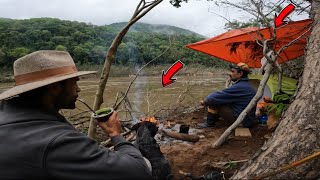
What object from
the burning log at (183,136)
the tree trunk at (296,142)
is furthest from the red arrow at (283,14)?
the tree trunk at (296,142)

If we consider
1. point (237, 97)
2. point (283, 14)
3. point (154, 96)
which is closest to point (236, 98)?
point (237, 97)

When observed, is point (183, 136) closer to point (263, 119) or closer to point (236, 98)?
point (236, 98)

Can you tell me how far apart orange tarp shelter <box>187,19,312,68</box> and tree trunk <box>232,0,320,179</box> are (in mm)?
2510

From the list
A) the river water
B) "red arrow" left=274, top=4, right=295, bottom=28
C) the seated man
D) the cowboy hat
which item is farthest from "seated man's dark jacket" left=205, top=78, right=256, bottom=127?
the cowboy hat

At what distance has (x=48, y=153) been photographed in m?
1.12

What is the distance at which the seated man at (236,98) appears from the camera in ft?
15.7

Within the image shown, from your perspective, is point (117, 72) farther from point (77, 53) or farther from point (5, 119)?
point (5, 119)

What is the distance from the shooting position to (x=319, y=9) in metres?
3.59

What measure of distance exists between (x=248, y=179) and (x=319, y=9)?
2270 millimetres

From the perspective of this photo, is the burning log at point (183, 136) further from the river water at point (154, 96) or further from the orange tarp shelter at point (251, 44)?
the orange tarp shelter at point (251, 44)

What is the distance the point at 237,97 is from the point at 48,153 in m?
3.99

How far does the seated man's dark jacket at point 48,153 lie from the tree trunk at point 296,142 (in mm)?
1334

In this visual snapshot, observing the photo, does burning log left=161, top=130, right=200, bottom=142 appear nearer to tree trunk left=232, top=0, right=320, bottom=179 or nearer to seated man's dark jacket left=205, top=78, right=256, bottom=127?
seated man's dark jacket left=205, top=78, right=256, bottom=127

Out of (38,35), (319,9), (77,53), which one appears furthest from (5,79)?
(319,9)
